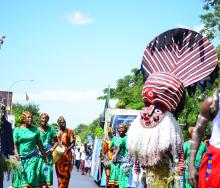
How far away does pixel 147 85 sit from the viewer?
8039 millimetres

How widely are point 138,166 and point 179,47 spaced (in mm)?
1845

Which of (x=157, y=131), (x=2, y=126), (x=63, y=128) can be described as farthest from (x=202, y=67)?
(x=63, y=128)

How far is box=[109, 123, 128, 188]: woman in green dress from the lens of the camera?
13258 mm

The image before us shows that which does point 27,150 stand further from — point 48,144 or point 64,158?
point 64,158

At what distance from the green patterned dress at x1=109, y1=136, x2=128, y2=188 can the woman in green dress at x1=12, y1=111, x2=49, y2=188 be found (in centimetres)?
235

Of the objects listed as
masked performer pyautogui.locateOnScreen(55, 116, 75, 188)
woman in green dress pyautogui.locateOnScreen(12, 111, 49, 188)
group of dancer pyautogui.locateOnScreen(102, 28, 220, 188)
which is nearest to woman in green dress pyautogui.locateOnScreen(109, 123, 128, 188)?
masked performer pyautogui.locateOnScreen(55, 116, 75, 188)

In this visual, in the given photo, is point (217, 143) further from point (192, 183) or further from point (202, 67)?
point (202, 67)

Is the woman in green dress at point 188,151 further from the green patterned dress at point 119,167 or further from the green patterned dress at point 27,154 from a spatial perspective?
the green patterned dress at point 27,154

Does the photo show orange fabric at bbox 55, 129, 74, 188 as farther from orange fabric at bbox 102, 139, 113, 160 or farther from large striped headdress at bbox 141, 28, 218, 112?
large striped headdress at bbox 141, 28, 218, 112

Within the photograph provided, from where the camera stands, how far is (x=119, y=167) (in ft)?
44.5

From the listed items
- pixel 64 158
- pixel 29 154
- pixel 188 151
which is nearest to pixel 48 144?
pixel 64 158

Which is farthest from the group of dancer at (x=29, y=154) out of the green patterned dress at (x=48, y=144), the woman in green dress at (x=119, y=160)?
the woman in green dress at (x=119, y=160)

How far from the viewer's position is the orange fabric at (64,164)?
46.1 feet

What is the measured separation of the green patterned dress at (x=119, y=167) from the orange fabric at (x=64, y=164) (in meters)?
1.09
